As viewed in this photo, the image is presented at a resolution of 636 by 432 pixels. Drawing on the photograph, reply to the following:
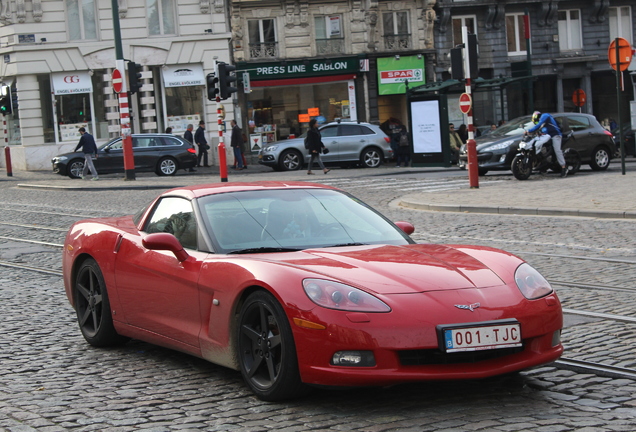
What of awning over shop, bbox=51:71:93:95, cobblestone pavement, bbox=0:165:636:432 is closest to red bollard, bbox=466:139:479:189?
cobblestone pavement, bbox=0:165:636:432

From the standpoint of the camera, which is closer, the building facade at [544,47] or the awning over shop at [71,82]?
the awning over shop at [71,82]

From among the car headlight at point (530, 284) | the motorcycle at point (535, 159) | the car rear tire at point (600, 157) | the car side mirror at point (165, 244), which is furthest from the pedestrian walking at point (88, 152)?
the car headlight at point (530, 284)

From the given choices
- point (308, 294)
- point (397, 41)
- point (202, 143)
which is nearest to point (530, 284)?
point (308, 294)

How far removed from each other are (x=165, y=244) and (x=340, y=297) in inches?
55.6

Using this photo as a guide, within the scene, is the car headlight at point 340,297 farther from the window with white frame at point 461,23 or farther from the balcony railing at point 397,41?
the window with white frame at point 461,23

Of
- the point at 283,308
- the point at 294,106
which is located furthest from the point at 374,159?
the point at 283,308

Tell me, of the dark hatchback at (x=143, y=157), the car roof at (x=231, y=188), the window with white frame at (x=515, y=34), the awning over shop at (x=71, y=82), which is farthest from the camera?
the window with white frame at (x=515, y=34)

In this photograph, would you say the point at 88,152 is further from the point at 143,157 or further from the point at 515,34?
the point at 515,34

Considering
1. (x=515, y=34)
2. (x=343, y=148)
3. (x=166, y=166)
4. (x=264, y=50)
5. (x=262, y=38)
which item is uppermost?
(x=262, y=38)

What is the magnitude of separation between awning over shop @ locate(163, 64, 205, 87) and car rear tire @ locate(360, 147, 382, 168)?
1092 cm

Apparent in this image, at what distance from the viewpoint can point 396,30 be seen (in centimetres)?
4525

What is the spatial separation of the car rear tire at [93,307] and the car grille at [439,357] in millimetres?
2653

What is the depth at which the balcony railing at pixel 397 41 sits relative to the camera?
44844 mm

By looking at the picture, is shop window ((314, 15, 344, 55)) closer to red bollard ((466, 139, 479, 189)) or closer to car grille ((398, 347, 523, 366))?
red bollard ((466, 139, 479, 189))
